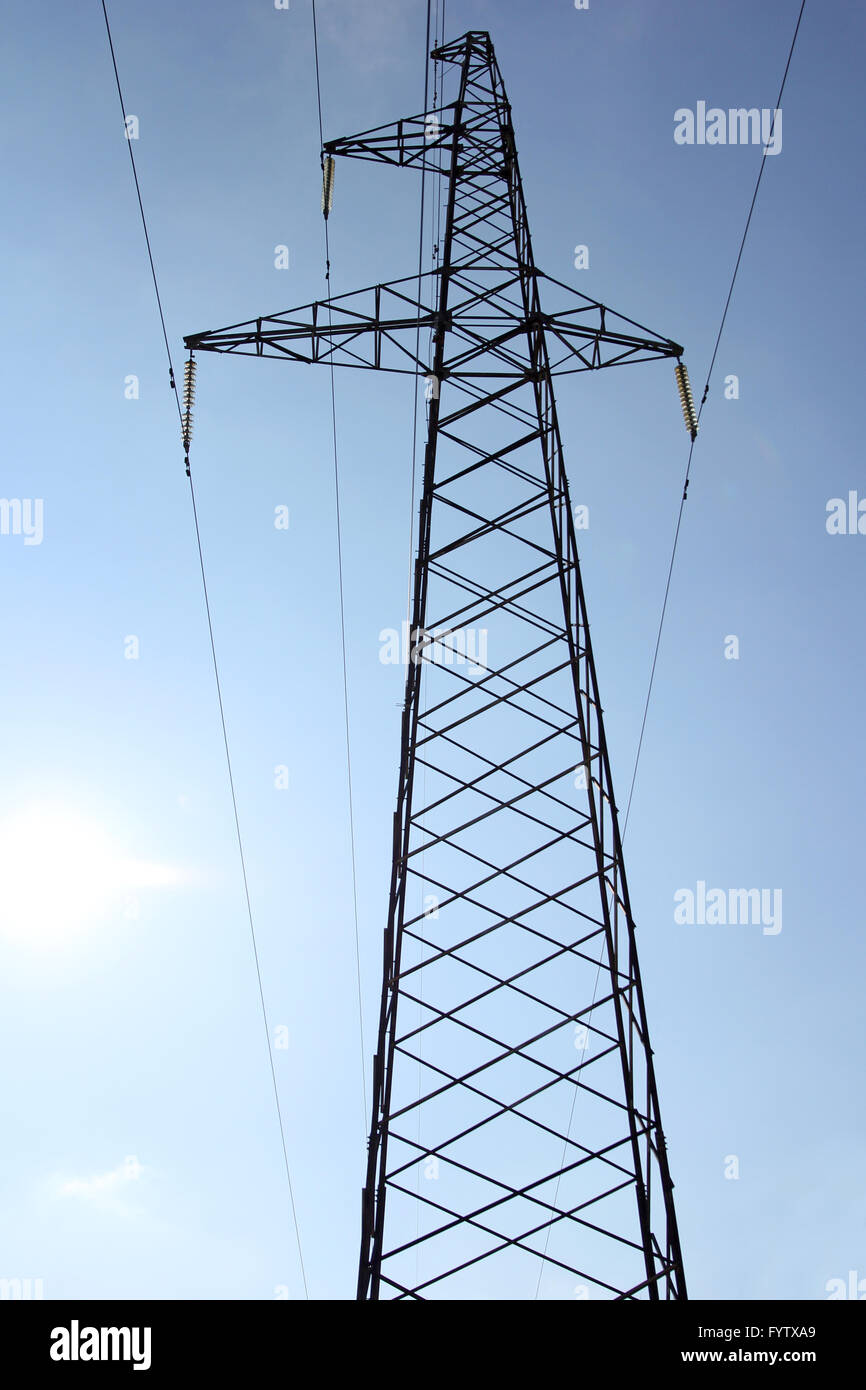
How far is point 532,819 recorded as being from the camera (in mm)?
12531

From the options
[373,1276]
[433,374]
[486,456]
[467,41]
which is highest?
[467,41]

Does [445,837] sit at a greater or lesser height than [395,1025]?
greater

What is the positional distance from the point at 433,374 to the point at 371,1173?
10.0 meters

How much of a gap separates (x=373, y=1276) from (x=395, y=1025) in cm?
236

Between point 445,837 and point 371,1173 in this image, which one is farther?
point 445,837
